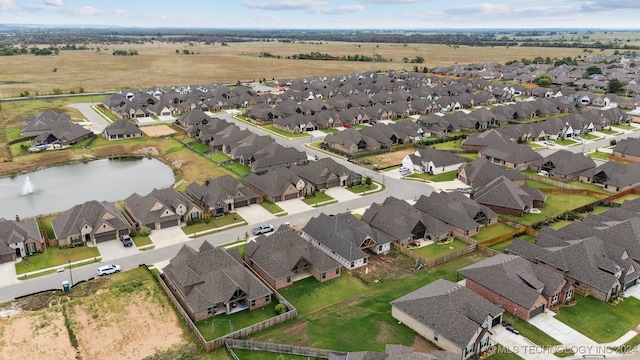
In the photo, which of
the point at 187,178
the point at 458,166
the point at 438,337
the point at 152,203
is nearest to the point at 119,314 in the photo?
the point at 152,203

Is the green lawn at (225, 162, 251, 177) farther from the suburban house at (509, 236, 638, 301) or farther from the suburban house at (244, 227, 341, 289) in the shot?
the suburban house at (509, 236, 638, 301)

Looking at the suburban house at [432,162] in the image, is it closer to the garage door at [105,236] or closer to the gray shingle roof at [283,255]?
the gray shingle roof at [283,255]

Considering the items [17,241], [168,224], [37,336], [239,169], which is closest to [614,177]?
[239,169]

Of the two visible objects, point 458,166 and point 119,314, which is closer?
point 119,314

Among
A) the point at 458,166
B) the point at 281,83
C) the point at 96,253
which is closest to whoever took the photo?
the point at 96,253

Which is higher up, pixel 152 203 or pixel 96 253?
pixel 152 203

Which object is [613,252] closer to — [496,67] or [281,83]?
[281,83]

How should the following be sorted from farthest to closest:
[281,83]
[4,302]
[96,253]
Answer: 1. [281,83]
2. [96,253]
3. [4,302]

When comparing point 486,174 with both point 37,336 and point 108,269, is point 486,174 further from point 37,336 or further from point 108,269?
point 37,336

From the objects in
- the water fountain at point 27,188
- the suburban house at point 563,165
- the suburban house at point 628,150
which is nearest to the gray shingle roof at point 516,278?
the suburban house at point 563,165
